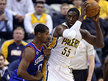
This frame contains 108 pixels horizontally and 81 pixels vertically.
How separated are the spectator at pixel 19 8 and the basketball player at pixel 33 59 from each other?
404cm

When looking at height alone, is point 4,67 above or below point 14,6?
below

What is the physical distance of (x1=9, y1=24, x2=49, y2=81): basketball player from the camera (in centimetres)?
407

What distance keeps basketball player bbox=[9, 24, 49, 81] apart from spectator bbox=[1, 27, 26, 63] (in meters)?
2.64

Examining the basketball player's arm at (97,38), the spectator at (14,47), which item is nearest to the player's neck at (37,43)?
the basketball player's arm at (97,38)

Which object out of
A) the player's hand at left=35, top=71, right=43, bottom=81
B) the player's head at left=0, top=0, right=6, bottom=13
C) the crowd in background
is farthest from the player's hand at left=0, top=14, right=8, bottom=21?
the player's hand at left=35, top=71, right=43, bottom=81

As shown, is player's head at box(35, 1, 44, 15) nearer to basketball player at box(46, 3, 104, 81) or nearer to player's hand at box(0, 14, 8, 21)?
player's hand at box(0, 14, 8, 21)

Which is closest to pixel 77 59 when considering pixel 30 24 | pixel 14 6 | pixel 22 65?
pixel 22 65

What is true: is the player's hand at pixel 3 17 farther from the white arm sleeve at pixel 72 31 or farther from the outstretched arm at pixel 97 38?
the white arm sleeve at pixel 72 31

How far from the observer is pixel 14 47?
23.3 feet

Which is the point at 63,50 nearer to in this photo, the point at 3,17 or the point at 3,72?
the point at 3,72

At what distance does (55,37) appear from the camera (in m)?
4.21

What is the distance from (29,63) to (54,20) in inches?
182

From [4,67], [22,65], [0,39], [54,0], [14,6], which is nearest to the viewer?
[22,65]

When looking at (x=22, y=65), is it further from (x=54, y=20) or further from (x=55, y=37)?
(x=54, y=20)
